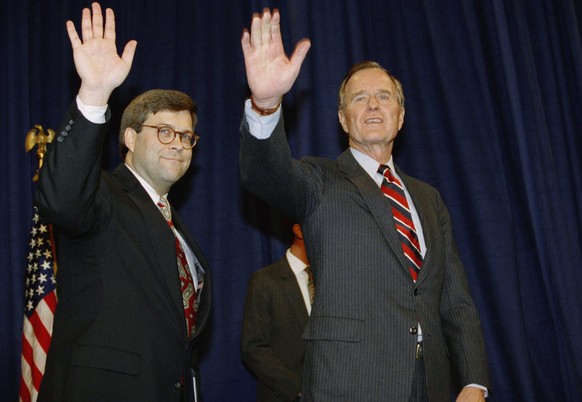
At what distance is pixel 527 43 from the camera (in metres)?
4.04

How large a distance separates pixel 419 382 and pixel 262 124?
0.94 metres

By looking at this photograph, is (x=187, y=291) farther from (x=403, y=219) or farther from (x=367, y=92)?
(x=367, y=92)

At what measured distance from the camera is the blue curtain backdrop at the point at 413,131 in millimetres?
3729

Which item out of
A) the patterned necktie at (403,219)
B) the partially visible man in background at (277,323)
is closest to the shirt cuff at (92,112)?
the patterned necktie at (403,219)

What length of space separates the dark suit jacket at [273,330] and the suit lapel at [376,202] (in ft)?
4.26

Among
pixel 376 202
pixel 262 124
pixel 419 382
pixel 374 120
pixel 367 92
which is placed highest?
pixel 367 92

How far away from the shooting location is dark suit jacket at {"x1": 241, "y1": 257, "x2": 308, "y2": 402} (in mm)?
3229

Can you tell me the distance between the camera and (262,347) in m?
3.33

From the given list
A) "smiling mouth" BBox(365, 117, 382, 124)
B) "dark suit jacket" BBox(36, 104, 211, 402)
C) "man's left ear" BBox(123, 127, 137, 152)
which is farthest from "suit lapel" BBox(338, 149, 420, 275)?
"man's left ear" BBox(123, 127, 137, 152)

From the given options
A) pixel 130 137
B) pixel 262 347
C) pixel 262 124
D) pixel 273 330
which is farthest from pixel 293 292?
pixel 262 124

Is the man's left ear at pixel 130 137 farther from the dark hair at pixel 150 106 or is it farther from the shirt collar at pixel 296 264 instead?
the shirt collar at pixel 296 264

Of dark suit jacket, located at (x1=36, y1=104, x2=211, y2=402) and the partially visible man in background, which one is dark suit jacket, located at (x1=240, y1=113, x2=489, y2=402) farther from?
the partially visible man in background

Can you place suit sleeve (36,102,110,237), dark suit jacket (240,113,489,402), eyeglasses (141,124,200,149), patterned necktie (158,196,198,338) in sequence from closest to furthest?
suit sleeve (36,102,110,237) → dark suit jacket (240,113,489,402) → patterned necktie (158,196,198,338) → eyeglasses (141,124,200,149)

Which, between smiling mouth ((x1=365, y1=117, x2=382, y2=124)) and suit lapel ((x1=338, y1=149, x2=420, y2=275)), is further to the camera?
smiling mouth ((x1=365, y1=117, x2=382, y2=124))
